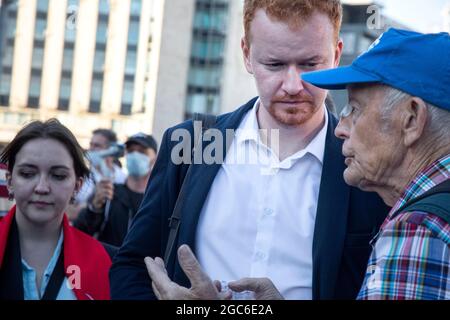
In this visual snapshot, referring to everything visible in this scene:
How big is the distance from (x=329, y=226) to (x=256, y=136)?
1.64ft

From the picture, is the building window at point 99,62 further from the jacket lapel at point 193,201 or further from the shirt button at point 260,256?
the shirt button at point 260,256

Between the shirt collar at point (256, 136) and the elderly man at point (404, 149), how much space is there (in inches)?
15.2

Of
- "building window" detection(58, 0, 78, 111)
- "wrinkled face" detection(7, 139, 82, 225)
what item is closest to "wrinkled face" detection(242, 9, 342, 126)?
"wrinkled face" detection(7, 139, 82, 225)

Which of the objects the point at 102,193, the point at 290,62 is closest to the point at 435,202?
the point at 290,62

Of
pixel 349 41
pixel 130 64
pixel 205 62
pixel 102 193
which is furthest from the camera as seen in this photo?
pixel 130 64

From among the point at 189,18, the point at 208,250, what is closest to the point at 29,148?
the point at 208,250

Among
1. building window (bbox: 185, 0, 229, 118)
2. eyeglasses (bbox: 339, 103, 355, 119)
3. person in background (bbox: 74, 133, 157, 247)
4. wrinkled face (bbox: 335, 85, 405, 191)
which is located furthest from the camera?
building window (bbox: 185, 0, 229, 118)

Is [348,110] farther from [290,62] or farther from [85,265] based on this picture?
[85,265]

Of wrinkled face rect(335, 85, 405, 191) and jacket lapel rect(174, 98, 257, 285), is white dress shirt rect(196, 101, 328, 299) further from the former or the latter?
wrinkled face rect(335, 85, 405, 191)

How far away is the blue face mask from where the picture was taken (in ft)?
21.5

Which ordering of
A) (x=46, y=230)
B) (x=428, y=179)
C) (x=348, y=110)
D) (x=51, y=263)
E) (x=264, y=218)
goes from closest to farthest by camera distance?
(x=428, y=179), (x=348, y=110), (x=264, y=218), (x=51, y=263), (x=46, y=230)

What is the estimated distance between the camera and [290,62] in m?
2.71

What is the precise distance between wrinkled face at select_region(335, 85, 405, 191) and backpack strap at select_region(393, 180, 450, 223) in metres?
0.28

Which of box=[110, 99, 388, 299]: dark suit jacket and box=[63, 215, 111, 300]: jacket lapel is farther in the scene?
box=[63, 215, 111, 300]: jacket lapel
